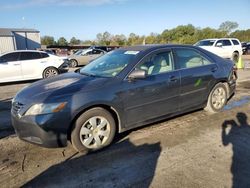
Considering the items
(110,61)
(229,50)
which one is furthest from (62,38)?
(110,61)

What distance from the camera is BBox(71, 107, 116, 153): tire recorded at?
3986 mm

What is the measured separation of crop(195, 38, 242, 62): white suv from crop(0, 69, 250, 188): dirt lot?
48.2ft

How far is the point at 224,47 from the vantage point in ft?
62.8

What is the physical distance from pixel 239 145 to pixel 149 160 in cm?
159

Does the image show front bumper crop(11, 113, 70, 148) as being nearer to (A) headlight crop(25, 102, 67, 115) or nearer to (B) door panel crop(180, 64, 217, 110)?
(A) headlight crop(25, 102, 67, 115)

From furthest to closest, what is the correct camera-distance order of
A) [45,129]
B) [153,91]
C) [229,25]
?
1. [229,25]
2. [153,91]
3. [45,129]

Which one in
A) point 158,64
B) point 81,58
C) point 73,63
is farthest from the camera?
point 81,58

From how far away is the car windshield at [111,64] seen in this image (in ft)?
15.3

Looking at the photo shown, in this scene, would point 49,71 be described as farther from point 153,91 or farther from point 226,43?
point 226,43

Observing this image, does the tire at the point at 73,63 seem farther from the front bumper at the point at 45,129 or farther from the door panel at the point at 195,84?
the front bumper at the point at 45,129

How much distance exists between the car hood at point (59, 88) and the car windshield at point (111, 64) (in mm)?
301

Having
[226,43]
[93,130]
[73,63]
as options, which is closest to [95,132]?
[93,130]

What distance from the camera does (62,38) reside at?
88750 mm

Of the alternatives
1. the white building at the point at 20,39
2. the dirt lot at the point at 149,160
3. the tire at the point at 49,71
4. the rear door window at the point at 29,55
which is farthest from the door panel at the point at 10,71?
the white building at the point at 20,39
